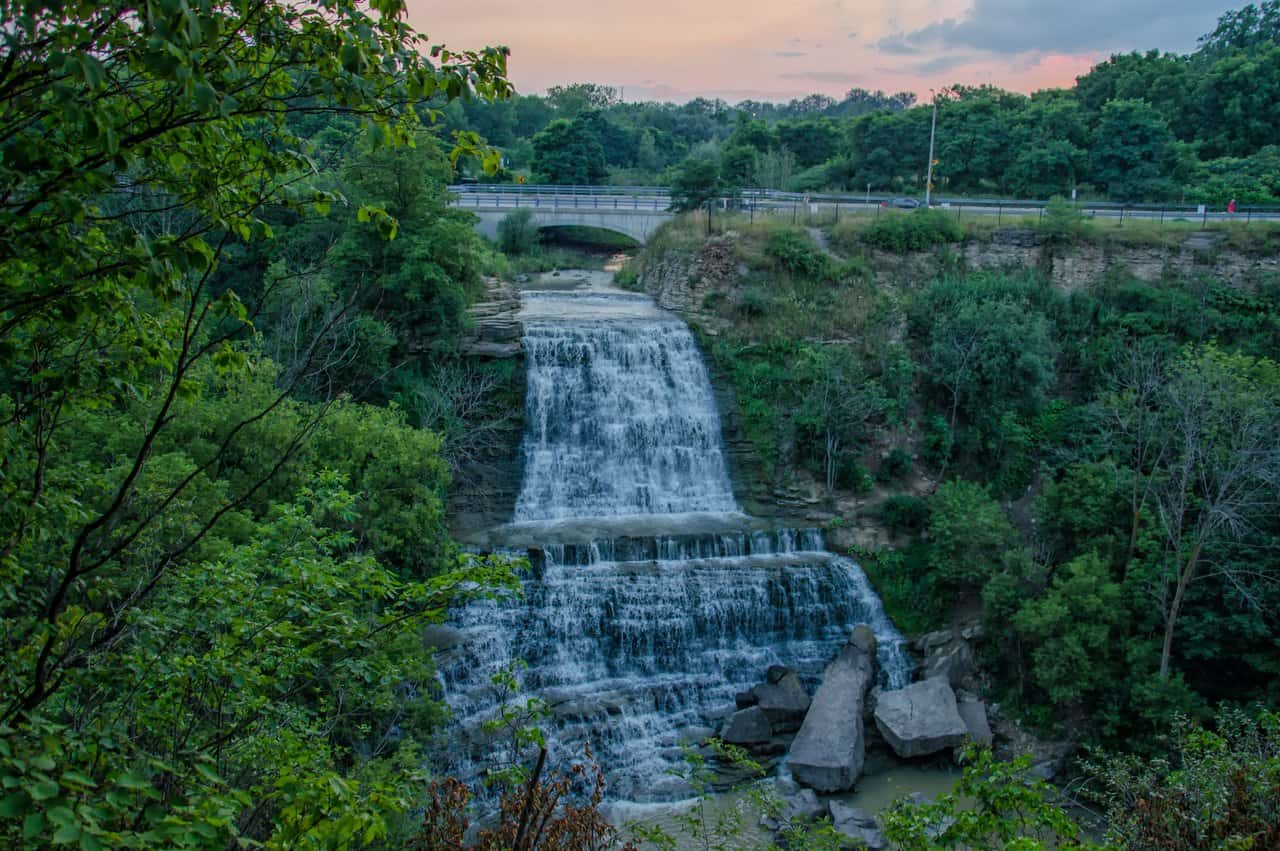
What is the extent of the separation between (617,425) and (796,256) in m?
8.57

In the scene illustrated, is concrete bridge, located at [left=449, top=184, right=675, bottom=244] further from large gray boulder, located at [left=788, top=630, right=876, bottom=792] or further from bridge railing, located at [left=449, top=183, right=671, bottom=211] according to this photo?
large gray boulder, located at [left=788, top=630, right=876, bottom=792]

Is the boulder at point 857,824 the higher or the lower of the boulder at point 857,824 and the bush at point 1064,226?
the lower

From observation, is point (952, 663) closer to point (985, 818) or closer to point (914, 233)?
point (985, 818)

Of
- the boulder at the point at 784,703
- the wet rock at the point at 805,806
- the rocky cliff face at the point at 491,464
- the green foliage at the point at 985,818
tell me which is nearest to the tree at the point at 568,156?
the rocky cliff face at the point at 491,464

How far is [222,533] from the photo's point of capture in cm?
1198

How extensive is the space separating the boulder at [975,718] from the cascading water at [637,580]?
5.07 ft

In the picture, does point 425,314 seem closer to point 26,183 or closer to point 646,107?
point 26,183

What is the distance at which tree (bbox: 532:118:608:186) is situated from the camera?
43.9 meters

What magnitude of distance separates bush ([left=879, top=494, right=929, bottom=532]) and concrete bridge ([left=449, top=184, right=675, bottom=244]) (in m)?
16.7

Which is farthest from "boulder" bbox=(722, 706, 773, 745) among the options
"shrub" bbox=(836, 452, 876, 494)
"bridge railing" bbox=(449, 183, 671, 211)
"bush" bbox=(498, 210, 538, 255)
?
"bush" bbox=(498, 210, 538, 255)

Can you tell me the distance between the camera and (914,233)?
26.7 meters

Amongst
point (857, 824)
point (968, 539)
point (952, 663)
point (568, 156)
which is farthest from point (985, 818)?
point (568, 156)

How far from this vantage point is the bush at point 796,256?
25.8 metres

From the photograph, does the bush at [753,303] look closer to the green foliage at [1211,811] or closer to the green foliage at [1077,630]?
the green foliage at [1077,630]
